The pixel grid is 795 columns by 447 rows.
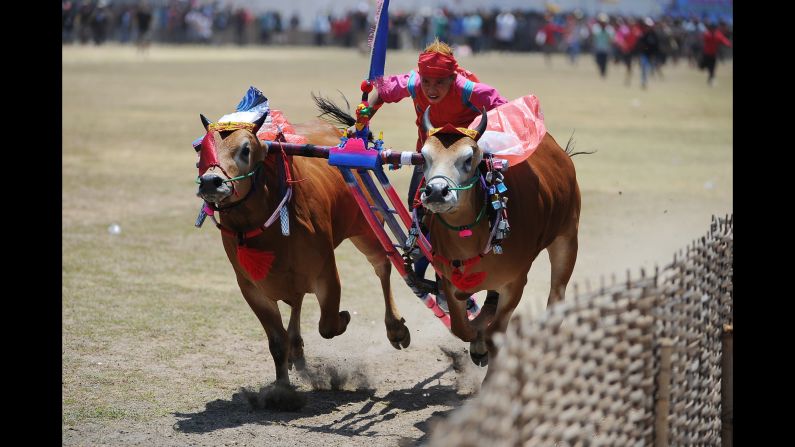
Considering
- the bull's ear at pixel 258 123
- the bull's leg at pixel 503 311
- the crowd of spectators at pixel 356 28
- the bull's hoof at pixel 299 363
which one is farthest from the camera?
the crowd of spectators at pixel 356 28

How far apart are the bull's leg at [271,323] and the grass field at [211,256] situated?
1.42 ft

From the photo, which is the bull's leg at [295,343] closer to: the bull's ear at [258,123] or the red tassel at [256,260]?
the red tassel at [256,260]

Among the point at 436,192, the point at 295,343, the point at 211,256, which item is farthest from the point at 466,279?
the point at 211,256

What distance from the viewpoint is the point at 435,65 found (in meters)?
7.60

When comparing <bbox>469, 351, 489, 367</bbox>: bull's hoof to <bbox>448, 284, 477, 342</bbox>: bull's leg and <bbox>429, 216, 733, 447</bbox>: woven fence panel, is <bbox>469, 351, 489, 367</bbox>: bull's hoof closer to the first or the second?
<bbox>448, 284, 477, 342</bbox>: bull's leg

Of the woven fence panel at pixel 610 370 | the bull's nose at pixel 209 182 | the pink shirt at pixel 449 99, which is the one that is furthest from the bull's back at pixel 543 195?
the bull's nose at pixel 209 182

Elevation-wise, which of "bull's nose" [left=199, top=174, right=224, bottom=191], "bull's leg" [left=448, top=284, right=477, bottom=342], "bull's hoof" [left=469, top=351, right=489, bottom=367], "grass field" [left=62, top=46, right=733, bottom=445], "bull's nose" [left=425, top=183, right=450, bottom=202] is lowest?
"grass field" [left=62, top=46, right=733, bottom=445]

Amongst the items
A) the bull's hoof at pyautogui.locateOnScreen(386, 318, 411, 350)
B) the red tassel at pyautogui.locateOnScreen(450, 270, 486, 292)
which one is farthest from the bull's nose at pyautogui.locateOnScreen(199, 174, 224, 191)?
the bull's hoof at pyautogui.locateOnScreen(386, 318, 411, 350)

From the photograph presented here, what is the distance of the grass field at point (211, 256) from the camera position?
25.6ft

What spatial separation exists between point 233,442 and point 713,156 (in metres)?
16.1

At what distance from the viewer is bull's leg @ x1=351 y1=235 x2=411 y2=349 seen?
8.86m

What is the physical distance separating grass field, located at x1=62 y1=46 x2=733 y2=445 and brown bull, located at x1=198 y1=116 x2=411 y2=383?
0.67 m

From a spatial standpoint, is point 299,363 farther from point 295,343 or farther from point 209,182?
point 209,182
